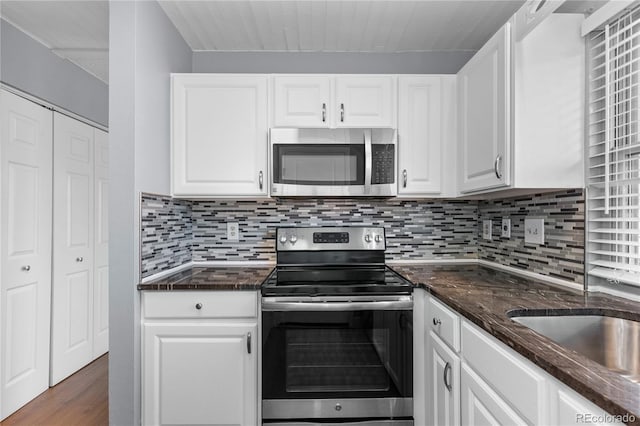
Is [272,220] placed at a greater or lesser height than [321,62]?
lesser

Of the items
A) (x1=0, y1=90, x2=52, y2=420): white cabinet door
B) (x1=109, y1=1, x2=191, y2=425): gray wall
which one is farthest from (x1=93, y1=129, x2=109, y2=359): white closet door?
(x1=109, y1=1, x2=191, y2=425): gray wall

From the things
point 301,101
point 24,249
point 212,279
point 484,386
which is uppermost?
point 301,101

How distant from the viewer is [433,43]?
238 centimetres

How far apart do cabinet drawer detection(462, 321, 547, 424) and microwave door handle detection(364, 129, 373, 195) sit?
3.19 ft

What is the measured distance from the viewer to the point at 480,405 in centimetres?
121

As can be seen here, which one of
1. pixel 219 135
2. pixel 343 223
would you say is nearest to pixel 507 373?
pixel 343 223

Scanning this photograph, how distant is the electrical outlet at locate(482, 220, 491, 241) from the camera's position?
237 centimetres

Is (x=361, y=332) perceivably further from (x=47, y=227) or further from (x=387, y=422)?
(x=47, y=227)

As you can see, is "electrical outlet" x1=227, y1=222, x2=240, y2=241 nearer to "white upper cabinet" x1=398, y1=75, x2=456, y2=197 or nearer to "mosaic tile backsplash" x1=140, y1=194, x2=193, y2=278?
"mosaic tile backsplash" x1=140, y1=194, x2=193, y2=278

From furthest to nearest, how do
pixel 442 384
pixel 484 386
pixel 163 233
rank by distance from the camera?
pixel 163 233 → pixel 442 384 → pixel 484 386

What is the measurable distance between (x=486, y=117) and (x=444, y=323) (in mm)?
959

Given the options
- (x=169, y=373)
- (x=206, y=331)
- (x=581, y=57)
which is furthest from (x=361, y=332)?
(x=581, y=57)

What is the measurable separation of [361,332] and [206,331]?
2.40 ft

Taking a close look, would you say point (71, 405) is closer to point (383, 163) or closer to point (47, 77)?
point (47, 77)
